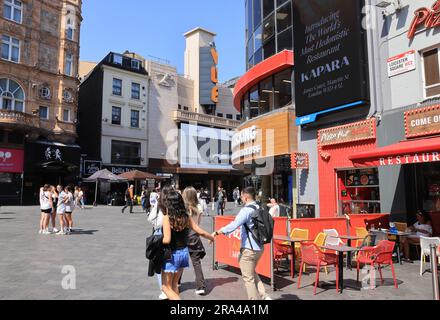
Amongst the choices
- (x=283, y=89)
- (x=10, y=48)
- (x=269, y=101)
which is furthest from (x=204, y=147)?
(x=283, y=89)

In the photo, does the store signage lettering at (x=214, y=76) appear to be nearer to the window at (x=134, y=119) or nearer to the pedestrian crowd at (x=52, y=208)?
the window at (x=134, y=119)

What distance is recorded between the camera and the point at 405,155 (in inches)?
319

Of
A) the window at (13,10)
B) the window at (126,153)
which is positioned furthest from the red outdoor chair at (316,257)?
the window at (126,153)

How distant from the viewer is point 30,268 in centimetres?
763

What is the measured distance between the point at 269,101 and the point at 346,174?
208 inches

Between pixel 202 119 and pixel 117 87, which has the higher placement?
pixel 117 87

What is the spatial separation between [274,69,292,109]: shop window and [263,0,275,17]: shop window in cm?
325

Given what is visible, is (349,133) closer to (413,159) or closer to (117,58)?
(413,159)

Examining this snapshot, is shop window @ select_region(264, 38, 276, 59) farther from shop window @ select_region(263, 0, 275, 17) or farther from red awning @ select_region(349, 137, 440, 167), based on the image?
red awning @ select_region(349, 137, 440, 167)

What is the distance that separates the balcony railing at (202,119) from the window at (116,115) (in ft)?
21.0

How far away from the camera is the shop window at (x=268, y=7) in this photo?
654 inches

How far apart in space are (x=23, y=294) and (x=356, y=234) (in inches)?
288
